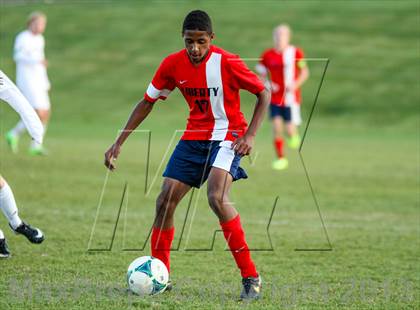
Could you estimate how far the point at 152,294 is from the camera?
6062mm

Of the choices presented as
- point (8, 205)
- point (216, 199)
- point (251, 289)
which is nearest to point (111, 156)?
point (216, 199)

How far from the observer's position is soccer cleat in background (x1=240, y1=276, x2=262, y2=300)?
19.8 ft

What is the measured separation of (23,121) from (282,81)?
1049cm

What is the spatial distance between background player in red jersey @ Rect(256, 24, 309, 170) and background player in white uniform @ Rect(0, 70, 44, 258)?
880cm

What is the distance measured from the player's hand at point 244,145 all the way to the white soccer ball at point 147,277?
1.02m

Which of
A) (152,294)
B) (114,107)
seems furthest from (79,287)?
(114,107)

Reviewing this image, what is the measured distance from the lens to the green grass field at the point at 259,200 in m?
6.34

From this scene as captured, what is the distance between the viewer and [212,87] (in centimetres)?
623

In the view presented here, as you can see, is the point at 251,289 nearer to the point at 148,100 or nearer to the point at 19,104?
the point at 148,100

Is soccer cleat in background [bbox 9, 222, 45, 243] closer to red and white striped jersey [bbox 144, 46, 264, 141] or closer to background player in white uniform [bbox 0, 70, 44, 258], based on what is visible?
background player in white uniform [bbox 0, 70, 44, 258]

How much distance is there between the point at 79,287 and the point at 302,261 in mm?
2394

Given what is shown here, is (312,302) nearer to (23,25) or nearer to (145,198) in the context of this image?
(145,198)

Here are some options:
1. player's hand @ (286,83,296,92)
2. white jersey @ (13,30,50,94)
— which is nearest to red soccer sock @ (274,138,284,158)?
player's hand @ (286,83,296,92)

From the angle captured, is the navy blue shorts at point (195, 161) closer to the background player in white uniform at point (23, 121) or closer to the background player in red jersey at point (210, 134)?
the background player in red jersey at point (210, 134)
